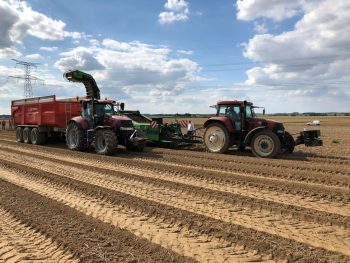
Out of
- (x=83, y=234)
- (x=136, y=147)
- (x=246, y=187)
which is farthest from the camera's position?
(x=136, y=147)

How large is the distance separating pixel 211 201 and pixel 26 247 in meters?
3.12

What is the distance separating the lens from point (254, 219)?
217 inches

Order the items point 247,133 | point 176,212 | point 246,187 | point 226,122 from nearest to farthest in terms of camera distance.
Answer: point 176,212 < point 246,187 < point 247,133 < point 226,122

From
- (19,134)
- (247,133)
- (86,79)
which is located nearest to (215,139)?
(247,133)

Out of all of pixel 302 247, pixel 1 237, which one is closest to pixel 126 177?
pixel 1 237

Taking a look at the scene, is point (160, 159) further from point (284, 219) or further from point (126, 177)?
point (284, 219)

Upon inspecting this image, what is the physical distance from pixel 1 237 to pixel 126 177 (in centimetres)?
417

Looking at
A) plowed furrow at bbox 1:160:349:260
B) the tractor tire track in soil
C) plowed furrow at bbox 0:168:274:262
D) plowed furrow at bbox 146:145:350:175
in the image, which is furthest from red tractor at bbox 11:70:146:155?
plowed furrow at bbox 0:168:274:262

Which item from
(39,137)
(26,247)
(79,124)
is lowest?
(26,247)

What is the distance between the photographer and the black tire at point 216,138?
1335 cm

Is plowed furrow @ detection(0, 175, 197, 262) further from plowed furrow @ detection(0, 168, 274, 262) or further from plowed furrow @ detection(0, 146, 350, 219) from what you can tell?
plowed furrow @ detection(0, 146, 350, 219)

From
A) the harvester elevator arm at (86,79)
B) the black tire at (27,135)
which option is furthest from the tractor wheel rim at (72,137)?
the black tire at (27,135)

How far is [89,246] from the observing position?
14.8 feet

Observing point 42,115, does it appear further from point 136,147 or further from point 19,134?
point 136,147
